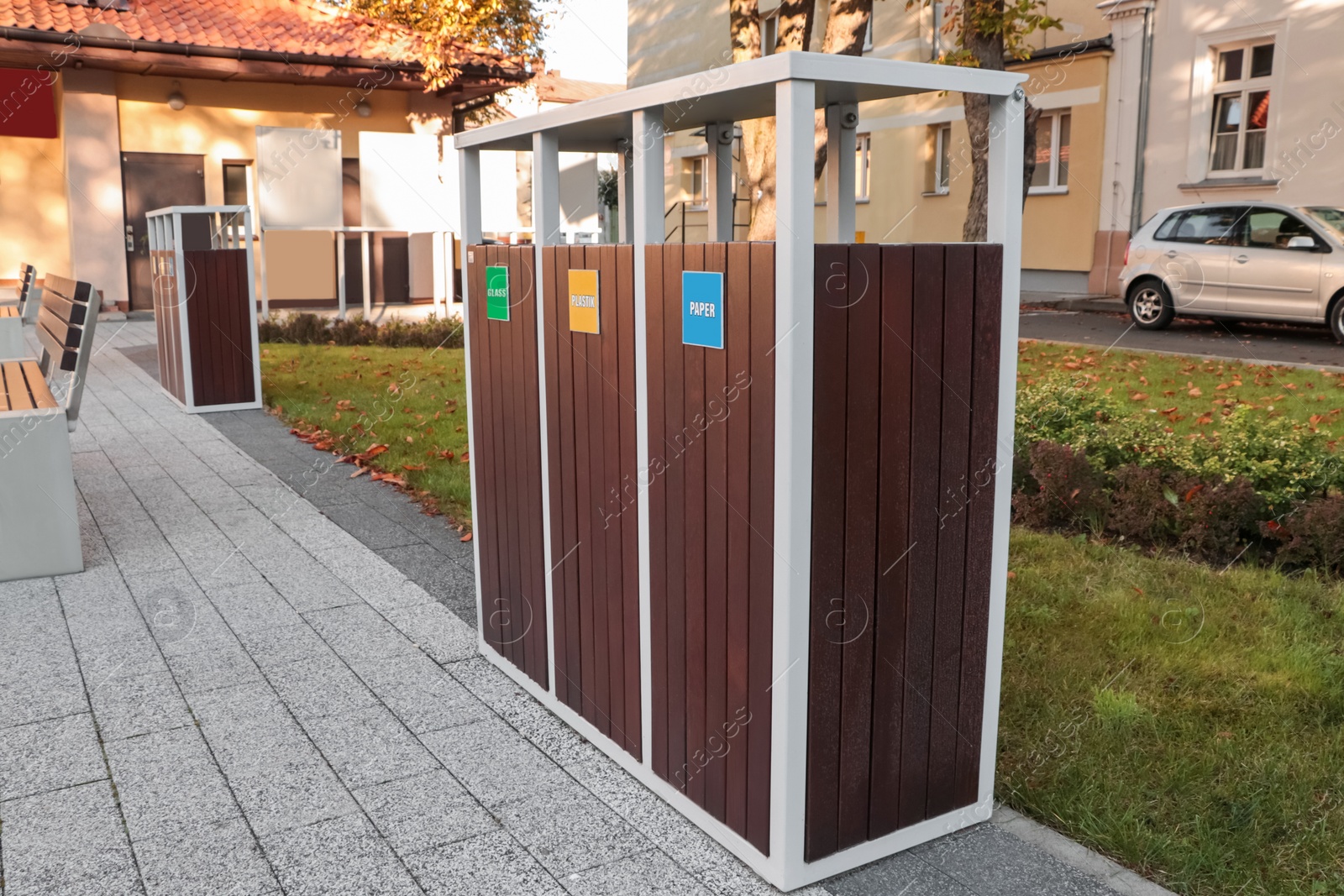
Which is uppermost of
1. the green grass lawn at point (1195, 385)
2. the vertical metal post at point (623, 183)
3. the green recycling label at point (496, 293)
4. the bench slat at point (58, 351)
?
the vertical metal post at point (623, 183)

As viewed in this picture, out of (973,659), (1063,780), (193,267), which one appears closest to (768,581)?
(973,659)

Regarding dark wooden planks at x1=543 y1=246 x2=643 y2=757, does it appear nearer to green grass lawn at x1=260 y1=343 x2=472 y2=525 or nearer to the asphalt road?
green grass lawn at x1=260 y1=343 x2=472 y2=525

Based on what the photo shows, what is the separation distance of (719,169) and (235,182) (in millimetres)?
Answer: 18384

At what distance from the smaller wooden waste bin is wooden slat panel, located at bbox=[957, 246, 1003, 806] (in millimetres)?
7994

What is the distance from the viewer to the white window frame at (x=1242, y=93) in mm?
18719

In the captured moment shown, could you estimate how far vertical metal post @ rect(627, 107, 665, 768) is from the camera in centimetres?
305

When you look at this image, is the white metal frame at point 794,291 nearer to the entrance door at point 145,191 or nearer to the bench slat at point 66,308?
the bench slat at point 66,308

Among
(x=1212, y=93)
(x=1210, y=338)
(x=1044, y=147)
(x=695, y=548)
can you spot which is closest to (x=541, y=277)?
(x=695, y=548)

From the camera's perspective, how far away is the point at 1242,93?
754 inches

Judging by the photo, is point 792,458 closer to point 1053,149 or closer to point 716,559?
point 716,559

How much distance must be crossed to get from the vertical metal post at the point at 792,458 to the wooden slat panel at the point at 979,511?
1.73 feet

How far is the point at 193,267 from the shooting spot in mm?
9664

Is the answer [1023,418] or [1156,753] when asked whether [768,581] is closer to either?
[1156,753]

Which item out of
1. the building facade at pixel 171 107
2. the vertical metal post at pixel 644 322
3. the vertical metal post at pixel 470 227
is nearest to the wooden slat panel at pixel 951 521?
the vertical metal post at pixel 644 322
